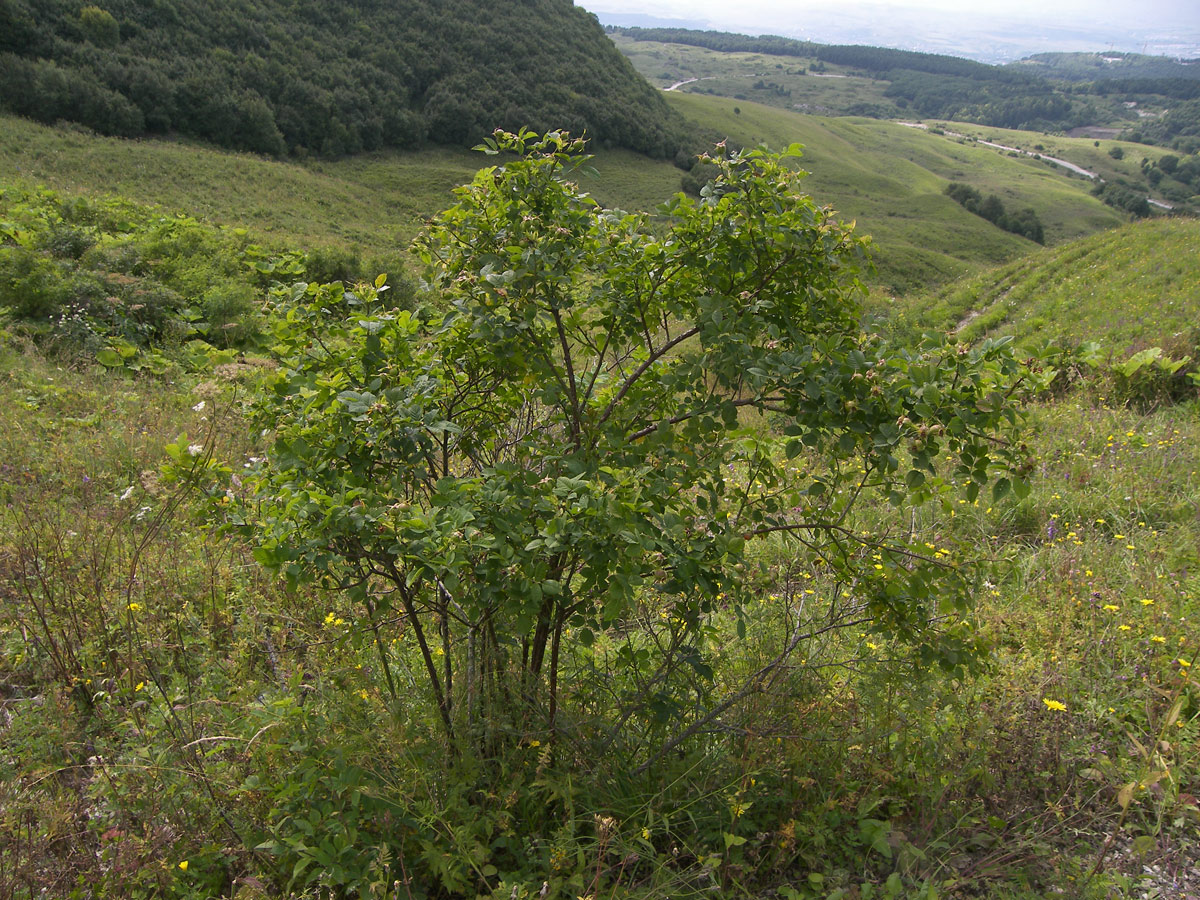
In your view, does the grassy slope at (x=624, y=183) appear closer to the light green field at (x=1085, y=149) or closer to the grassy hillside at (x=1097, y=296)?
the grassy hillside at (x=1097, y=296)

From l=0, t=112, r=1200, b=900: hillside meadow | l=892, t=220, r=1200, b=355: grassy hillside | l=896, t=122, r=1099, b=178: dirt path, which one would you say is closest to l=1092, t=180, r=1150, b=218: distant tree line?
l=896, t=122, r=1099, b=178: dirt path

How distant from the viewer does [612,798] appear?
2.53 metres

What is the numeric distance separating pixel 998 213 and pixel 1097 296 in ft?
276

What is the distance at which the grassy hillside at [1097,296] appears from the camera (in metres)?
10.4

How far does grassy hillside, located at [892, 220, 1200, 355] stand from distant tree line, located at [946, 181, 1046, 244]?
235 feet

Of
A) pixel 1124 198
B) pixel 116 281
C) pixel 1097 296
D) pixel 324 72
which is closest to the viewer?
pixel 116 281

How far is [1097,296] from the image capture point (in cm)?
1327

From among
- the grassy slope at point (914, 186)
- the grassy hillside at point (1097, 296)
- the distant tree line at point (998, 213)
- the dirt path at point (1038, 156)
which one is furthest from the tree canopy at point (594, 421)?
the dirt path at point (1038, 156)

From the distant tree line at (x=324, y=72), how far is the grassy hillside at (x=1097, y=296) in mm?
35581

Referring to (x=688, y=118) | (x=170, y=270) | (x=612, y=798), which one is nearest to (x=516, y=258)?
(x=612, y=798)

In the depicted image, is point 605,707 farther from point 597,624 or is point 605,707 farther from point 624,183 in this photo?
point 624,183

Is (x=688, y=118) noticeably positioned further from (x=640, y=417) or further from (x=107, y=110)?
(x=640, y=417)

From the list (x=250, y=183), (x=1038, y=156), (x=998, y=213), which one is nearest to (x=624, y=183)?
(x=250, y=183)

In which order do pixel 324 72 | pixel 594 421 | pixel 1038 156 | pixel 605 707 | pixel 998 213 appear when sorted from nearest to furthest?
Answer: 1. pixel 594 421
2. pixel 605 707
3. pixel 324 72
4. pixel 998 213
5. pixel 1038 156
